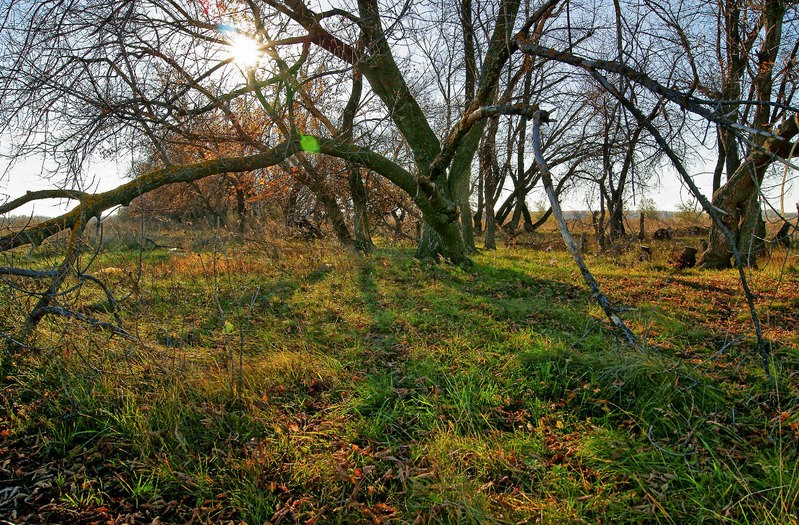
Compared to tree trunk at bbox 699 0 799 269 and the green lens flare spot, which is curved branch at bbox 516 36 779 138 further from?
tree trunk at bbox 699 0 799 269

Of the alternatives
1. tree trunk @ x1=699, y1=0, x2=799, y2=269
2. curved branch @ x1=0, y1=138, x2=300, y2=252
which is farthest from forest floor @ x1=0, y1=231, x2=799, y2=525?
tree trunk @ x1=699, y1=0, x2=799, y2=269

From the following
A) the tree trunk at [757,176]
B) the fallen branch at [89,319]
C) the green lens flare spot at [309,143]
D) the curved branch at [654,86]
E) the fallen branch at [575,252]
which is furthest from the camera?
the tree trunk at [757,176]

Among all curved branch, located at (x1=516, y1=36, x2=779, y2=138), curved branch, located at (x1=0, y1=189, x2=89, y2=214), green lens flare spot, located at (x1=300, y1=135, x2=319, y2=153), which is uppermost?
green lens flare spot, located at (x1=300, y1=135, x2=319, y2=153)

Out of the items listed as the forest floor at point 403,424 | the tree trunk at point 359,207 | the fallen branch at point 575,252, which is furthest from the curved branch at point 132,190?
the tree trunk at point 359,207

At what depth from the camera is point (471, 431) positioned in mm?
2859

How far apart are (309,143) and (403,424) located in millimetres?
4796

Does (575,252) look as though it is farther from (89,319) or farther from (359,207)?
(359,207)

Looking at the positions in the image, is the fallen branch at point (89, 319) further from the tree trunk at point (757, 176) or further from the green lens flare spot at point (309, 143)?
the tree trunk at point (757, 176)

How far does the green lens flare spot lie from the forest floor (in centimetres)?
290

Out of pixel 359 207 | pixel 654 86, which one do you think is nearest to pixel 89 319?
pixel 654 86

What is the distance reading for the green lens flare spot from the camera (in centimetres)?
647

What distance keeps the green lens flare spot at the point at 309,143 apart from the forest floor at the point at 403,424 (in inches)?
114

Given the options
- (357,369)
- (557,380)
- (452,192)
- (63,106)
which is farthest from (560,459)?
Result: (452,192)

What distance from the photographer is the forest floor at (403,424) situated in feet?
7.59
